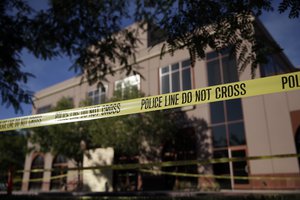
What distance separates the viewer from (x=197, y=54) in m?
3.52

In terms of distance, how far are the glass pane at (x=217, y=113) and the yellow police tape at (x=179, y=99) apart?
54.6 ft

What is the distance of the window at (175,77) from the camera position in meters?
23.0

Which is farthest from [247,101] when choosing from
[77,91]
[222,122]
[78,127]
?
[77,91]

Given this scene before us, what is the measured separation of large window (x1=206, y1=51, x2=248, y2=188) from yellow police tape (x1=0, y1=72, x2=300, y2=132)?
14444 millimetres

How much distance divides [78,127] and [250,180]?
15031 millimetres

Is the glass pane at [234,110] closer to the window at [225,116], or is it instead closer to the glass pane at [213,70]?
the window at [225,116]

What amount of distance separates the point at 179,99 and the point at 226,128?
55.0 feet

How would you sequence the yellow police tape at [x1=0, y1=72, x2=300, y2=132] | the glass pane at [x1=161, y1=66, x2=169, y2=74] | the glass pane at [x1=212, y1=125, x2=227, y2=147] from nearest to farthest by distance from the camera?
the yellow police tape at [x1=0, y1=72, x2=300, y2=132] < the glass pane at [x1=212, y1=125, x2=227, y2=147] < the glass pane at [x1=161, y1=66, x2=169, y2=74]

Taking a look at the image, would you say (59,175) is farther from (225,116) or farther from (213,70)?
(213,70)

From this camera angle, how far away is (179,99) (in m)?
4.58

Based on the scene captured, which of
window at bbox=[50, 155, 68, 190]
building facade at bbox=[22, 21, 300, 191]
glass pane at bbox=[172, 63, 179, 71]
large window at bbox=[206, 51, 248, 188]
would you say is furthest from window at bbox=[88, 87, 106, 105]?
large window at bbox=[206, 51, 248, 188]

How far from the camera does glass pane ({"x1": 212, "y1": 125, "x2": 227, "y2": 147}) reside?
20328 mm

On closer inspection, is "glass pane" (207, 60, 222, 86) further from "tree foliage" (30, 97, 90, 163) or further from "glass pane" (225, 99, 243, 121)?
"tree foliage" (30, 97, 90, 163)

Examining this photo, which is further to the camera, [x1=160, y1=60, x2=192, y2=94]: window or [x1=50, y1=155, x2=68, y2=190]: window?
[x1=50, y1=155, x2=68, y2=190]: window
